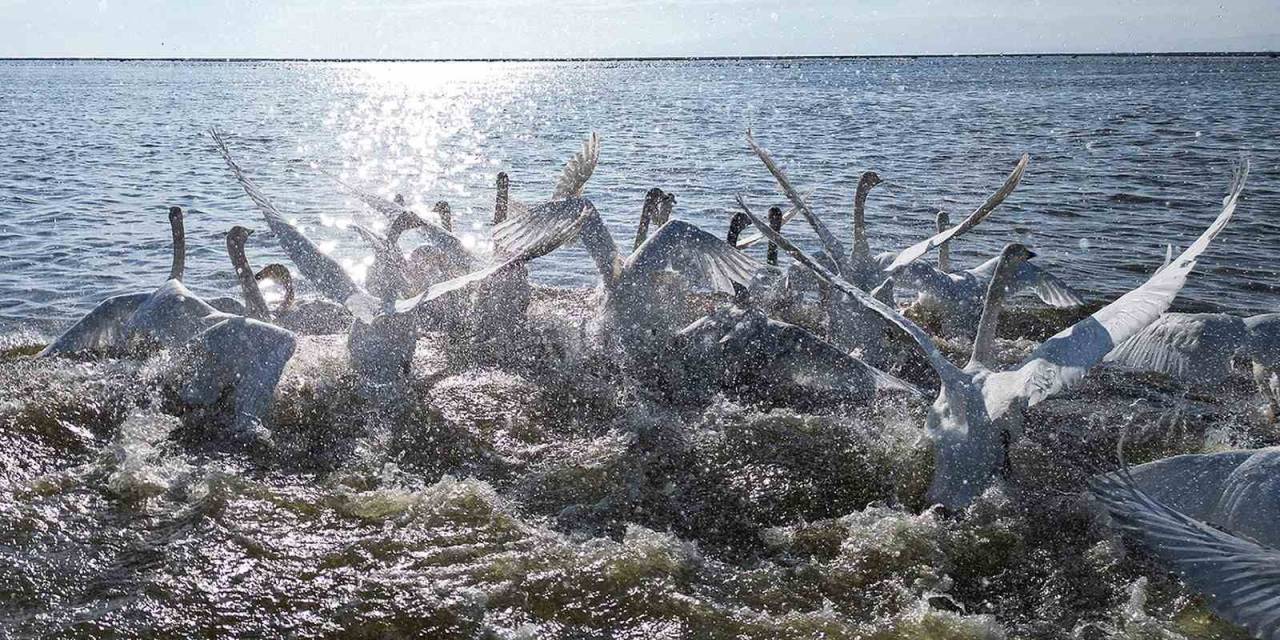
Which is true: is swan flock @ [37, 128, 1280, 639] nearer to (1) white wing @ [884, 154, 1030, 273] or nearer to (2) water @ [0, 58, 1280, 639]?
(1) white wing @ [884, 154, 1030, 273]

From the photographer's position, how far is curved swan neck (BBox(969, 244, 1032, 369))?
21.8 feet

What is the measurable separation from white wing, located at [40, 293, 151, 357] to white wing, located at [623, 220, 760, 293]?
378cm

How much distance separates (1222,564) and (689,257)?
502cm

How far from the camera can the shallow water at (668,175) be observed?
12336mm

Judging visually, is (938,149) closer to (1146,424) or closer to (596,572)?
(1146,424)

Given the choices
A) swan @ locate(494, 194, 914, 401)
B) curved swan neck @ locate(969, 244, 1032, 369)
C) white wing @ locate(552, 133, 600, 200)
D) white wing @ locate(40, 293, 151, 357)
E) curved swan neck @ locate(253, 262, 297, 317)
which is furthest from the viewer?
white wing @ locate(552, 133, 600, 200)

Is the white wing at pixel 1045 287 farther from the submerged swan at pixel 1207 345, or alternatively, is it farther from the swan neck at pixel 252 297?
the swan neck at pixel 252 297

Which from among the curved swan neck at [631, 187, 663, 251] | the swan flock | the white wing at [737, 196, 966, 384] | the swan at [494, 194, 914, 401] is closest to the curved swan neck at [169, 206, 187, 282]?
the swan flock

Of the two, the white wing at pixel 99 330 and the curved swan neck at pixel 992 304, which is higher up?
the curved swan neck at pixel 992 304

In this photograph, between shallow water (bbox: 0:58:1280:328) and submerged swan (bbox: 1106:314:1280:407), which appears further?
shallow water (bbox: 0:58:1280:328)

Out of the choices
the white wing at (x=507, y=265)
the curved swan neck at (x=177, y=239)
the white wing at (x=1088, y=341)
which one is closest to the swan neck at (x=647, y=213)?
the white wing at (x=507, y=265)

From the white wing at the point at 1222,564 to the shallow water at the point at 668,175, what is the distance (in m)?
7.55

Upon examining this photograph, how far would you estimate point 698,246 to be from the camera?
8203 mm

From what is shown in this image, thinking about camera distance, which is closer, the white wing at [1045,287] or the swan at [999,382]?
the swan at [999,382]
